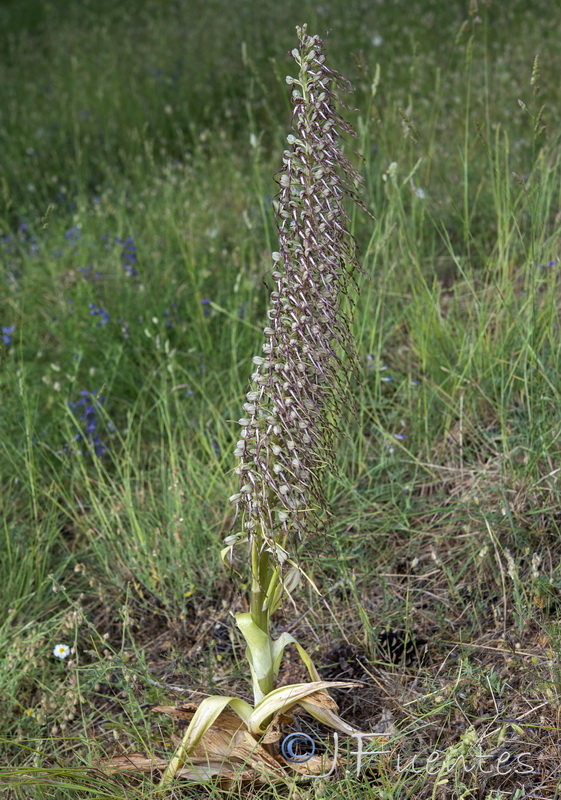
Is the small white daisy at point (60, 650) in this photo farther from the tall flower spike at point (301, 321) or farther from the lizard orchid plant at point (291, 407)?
the tall flower spike at point (301, 321)

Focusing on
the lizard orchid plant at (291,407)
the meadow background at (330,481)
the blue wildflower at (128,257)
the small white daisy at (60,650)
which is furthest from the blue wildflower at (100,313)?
the lizard orchid plant at (291,407)

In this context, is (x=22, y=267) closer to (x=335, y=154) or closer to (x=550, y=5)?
(x=335, y=154)

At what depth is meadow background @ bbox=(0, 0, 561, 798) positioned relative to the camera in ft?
6.79

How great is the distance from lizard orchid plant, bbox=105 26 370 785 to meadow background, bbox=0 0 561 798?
139mm

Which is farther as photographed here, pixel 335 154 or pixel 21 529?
pixel 21 529

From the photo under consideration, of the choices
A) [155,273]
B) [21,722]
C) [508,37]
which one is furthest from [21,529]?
[508,37]

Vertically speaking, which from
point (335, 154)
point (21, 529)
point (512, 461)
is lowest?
point (21, 529)

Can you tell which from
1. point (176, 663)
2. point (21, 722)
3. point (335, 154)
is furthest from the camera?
point (176, 663)

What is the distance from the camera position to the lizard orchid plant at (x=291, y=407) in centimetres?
159

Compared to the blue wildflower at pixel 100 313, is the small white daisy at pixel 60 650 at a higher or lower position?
lower

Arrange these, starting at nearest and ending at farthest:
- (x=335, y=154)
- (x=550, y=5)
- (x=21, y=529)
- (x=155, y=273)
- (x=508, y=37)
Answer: (x=335, y=154)
(x=21, y=529)
(x=155, y=273)
(x=508, y=37)
(x=550, y=5)

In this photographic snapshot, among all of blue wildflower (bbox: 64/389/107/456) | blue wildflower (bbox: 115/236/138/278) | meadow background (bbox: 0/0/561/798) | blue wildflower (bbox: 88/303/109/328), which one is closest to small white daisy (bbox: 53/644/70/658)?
meadow background (bbox: 0/0/561/798)

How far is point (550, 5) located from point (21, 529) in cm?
574

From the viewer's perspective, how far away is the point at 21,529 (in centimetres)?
287
